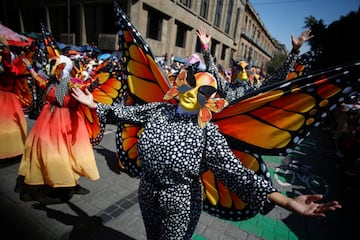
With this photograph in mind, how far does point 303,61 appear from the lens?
3.73 metres

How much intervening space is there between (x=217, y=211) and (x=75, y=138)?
2.22 metres

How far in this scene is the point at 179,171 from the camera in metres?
1.60

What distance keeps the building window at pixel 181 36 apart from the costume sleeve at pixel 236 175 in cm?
2040

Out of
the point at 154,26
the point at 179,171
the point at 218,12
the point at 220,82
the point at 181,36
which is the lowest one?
the point at 179,171

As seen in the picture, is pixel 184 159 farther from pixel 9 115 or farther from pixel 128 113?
pixel 9 115

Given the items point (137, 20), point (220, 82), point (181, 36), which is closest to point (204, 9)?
point (181, 36)

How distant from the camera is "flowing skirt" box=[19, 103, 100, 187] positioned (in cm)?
302

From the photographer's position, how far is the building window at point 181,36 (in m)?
20.8

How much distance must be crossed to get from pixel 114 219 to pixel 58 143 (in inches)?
49.6

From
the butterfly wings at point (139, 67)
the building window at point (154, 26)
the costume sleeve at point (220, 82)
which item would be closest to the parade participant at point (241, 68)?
the costume sleeve at point (220, 82)

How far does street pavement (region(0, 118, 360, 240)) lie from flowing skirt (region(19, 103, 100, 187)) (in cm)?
41

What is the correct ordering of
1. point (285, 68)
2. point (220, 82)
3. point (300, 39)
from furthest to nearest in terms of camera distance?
1. point (220, 82)
2. point (285, 68)
3. point (300, 39)

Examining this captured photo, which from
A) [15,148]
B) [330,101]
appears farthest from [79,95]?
[15,148]

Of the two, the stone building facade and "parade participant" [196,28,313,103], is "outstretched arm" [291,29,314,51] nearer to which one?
"parade participant" [196,28,313,103]
